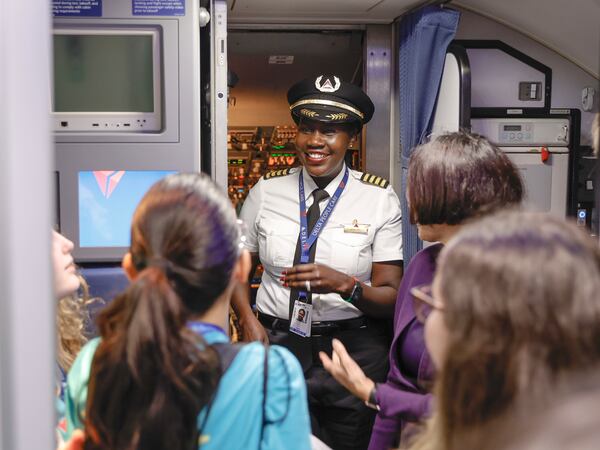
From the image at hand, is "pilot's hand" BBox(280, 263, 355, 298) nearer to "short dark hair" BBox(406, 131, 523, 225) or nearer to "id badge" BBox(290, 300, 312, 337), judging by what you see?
A: "id badge" BBox(290, 300, 312, 337)

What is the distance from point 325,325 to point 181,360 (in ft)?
5.57

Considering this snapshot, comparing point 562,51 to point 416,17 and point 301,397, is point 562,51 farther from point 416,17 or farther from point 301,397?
point 301,397

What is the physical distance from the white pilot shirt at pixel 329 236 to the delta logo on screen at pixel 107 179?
0.81 m

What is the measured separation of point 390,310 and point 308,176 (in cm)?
74

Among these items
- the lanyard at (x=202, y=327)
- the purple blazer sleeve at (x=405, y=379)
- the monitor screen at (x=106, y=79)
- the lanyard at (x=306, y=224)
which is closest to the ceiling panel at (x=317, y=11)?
the lanyard at (x=306, y=224)

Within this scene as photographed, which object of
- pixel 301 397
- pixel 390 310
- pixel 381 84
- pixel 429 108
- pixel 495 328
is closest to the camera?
pixel 495 328

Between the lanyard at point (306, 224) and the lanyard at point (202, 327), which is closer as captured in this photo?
the lanyard at point (202, 327)

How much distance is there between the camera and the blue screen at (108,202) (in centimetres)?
246

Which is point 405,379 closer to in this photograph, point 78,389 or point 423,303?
point 423,303

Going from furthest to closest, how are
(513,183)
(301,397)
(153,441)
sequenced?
(513,183) < (301,397) < (153,441)

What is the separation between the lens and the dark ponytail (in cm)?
124

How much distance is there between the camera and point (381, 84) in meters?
4.29

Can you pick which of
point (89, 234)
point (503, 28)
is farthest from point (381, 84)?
point (89, 234)

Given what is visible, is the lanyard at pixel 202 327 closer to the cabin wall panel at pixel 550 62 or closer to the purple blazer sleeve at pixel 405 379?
the purple blazer sleeve at pixel 405 379
